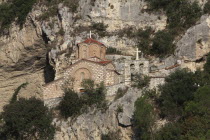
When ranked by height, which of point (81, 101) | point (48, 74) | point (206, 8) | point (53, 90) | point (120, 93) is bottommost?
point (81, 101)

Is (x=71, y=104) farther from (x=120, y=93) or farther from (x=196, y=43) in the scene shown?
(x=196, y=43)

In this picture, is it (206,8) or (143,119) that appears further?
(206,8)

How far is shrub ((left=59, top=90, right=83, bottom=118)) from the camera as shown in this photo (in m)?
33.7

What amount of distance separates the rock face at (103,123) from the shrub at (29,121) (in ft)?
3.44

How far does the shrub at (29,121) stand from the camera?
3369 centimetres

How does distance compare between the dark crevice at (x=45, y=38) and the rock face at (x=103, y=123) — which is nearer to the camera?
the rock face at (x=103, y=123)

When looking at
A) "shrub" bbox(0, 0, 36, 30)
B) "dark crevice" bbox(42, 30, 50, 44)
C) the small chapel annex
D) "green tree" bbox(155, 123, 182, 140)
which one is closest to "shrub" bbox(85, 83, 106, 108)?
the small chapel annex

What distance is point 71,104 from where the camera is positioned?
3356cm

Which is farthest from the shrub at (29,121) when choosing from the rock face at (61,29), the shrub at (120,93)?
the rock face at (61,29)

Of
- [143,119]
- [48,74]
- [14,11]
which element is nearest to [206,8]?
[143,119]

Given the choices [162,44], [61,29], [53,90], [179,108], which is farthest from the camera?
[61,29]

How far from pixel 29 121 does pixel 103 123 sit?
599 centimetres

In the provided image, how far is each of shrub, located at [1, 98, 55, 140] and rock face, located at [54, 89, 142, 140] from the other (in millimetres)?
1048

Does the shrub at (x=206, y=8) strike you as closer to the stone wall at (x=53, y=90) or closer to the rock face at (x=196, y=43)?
the rock face at (x=196, y=43)
